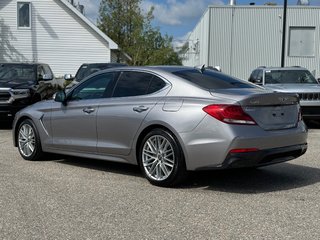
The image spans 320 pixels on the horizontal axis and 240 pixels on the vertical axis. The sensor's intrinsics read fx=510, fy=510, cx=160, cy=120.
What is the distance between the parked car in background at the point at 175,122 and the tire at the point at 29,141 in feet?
1.70

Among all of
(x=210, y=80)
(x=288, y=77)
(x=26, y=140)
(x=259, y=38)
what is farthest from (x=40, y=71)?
(x=259, y=38)

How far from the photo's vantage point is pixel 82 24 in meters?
30.1

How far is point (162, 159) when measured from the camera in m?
6.33

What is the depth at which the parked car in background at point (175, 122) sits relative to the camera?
5.87m

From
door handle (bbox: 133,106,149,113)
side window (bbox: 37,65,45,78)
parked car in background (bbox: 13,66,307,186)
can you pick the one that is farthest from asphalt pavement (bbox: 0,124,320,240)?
side window (bbox: 37,65,45,78)

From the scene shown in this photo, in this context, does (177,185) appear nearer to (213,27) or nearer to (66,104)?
(66,104)

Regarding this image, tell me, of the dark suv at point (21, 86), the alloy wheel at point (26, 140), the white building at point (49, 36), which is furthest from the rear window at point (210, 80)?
the white building at point (49, 36)

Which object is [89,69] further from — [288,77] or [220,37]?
[220,37]

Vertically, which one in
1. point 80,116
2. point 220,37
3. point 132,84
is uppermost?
point 220,37

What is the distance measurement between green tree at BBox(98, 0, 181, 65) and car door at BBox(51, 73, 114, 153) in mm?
27964

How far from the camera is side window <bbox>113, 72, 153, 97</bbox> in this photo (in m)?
6.80

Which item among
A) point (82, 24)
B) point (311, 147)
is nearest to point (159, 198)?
point (311, 147)

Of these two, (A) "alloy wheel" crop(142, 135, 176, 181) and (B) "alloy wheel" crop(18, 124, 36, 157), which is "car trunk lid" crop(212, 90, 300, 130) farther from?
(B) "alloy wheel" crop(18, 124, 36, 157)

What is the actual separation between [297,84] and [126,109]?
→ 27.2 ft
